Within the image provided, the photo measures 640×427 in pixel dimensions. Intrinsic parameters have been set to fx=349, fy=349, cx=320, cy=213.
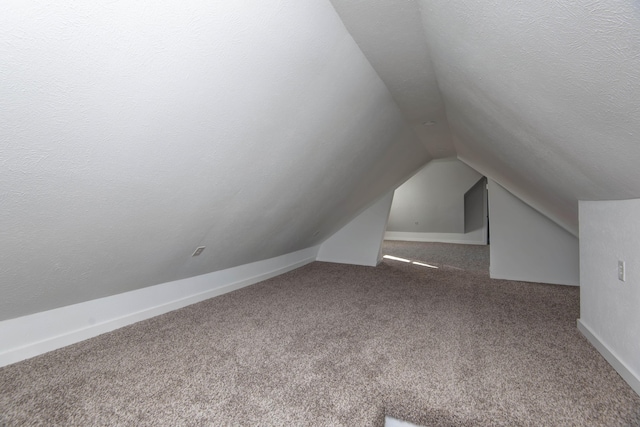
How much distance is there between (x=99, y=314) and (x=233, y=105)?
1943 millimetres

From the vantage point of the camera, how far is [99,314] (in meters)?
2.65

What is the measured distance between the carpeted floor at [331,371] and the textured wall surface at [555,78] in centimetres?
114

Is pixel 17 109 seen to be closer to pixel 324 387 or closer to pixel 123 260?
pixel 123 260

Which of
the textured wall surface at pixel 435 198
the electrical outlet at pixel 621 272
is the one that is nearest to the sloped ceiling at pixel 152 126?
the electrical outlet at pixel 621 272

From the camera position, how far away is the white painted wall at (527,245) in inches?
173

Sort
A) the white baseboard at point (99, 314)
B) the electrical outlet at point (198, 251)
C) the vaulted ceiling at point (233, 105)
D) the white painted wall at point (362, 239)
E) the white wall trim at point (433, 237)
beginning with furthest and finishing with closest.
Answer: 1. the white wall trim at point (433, 237)
2. the white painted wall at point (362, 239)
3. the electrical outlet at point (198, 251)
4. the white baseboard at point (99, 314)
5. the vaulted ceiling at point (233, 105)

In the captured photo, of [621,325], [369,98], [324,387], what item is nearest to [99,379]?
[324,387]

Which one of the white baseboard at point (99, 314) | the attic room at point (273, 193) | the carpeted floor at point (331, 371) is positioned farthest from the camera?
the white baseboard at point (99, 314)

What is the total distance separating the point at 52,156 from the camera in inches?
56.7

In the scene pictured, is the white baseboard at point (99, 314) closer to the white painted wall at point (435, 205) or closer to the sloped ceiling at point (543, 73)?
the sloped ceiling at point (543, 73)

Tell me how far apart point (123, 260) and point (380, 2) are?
7.49ft

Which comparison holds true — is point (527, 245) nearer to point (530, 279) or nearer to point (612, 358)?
point (530, 279)

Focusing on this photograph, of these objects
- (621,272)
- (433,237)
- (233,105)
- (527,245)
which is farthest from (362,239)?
(433,237)

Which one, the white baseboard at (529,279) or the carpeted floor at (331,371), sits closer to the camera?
the carpeted floor at (331,371)
